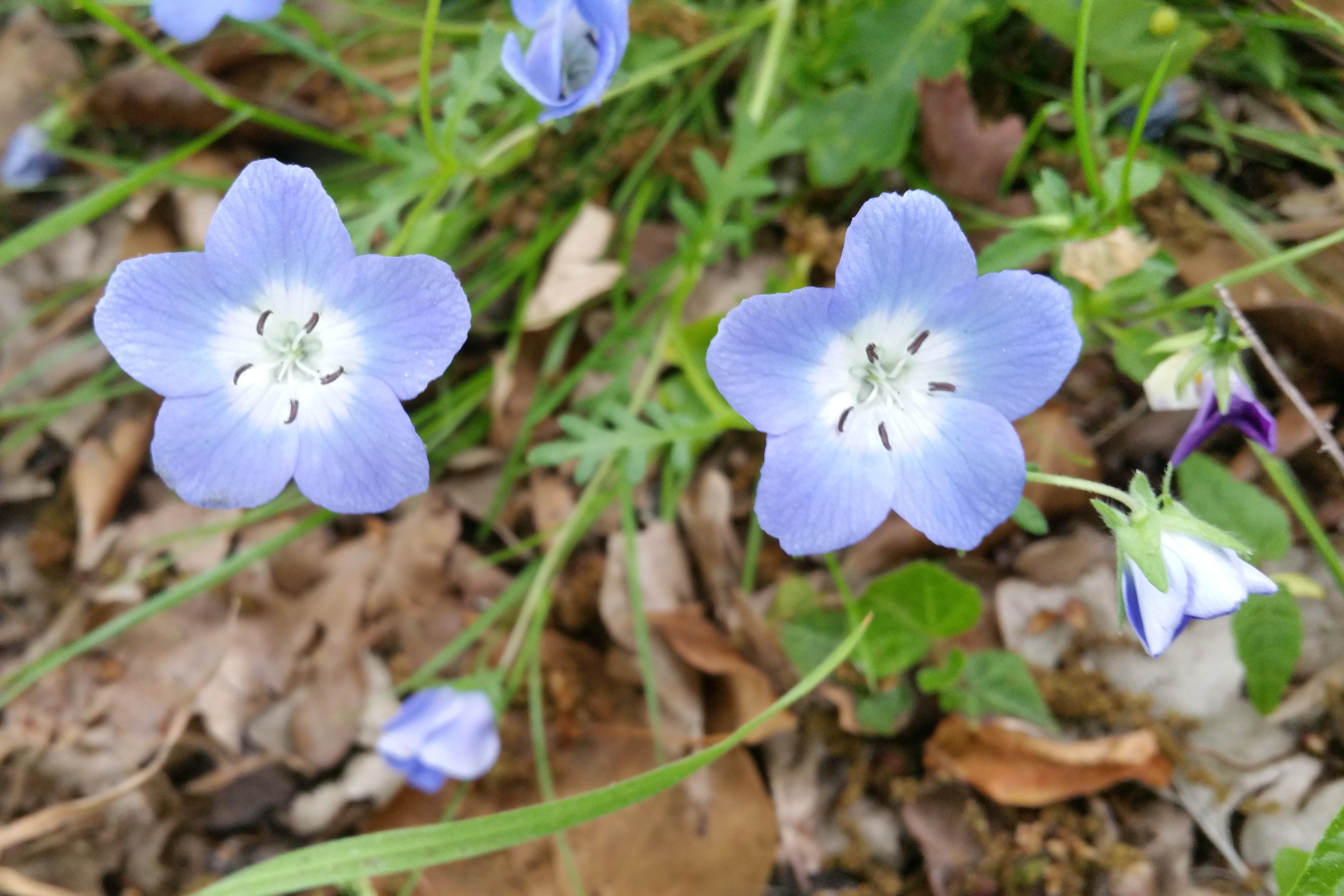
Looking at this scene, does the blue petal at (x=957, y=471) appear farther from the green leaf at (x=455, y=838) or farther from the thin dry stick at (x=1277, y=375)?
the thin dry stick at (x=1277, y=375)

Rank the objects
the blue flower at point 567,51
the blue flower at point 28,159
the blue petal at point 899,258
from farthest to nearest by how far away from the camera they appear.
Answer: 1. the blue flower at point 28,159
2. the blue flower at point 567,51
3. the blue petal at point 899,258

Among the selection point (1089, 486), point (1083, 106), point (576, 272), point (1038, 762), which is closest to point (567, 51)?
point (576, 272)

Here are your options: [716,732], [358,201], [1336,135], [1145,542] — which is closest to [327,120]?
[358,201]

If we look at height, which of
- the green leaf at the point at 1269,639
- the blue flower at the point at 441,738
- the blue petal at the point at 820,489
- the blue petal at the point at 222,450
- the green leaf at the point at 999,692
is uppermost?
the blue petal at the point at 820,489

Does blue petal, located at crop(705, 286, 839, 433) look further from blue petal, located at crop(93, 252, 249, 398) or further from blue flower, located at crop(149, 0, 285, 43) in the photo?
blue flower, located at crop(149, 0, 285, 43)

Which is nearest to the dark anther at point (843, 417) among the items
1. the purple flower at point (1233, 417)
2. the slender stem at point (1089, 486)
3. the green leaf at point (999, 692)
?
the slender stem at point (1089, 486)

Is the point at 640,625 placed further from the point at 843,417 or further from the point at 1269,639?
the point at 1269,639

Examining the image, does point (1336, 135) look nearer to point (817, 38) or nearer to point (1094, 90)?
point (1094, 90)
